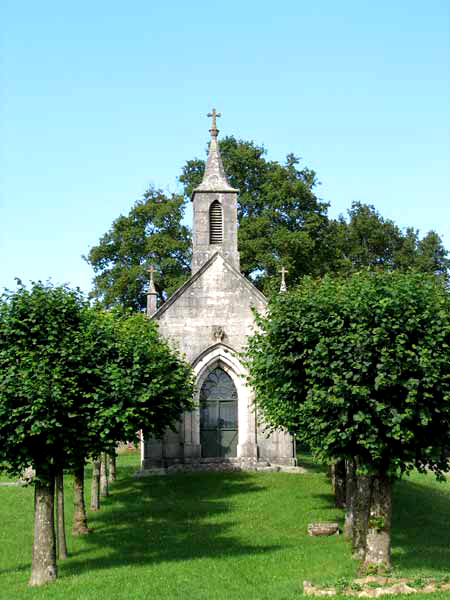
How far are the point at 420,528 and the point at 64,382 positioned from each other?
38.5ft

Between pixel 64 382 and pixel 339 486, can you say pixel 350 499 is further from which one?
pixel 64 382

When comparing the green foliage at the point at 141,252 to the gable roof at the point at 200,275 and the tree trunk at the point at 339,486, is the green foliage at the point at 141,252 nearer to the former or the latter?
the gable roof at the point at 200,275

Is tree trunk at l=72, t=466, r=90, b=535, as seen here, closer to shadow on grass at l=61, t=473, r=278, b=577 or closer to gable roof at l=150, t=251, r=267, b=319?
shadow on grass at l=61, t=473, r=278, b=577

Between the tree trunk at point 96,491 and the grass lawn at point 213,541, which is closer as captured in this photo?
the grass lawn at point 213,541

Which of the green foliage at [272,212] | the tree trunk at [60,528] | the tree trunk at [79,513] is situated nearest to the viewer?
the tree trunk at [60,528]

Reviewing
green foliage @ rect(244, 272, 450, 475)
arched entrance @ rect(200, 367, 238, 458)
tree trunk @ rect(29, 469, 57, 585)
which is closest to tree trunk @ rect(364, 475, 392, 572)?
green foliage @ rect(244, 272, 450, 475)

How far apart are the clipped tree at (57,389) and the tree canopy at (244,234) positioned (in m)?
28.4

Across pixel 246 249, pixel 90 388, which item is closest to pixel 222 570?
pixel 90 388

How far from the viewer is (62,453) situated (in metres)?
19.0

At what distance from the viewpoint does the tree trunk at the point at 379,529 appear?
17.1 m

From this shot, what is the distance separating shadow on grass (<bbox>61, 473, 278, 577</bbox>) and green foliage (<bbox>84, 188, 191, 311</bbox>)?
838 inches

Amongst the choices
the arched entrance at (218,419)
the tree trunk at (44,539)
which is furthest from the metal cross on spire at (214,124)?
the tree trunk at (44,539)

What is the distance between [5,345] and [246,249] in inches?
1217

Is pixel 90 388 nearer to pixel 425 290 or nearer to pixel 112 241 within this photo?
pixel 425 290
